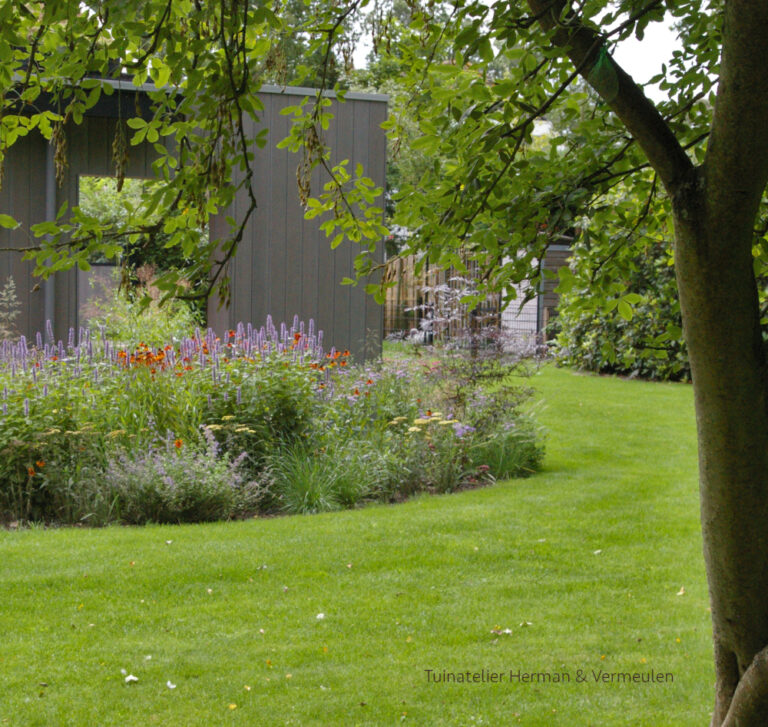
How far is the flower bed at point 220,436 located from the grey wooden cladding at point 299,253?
182 cm

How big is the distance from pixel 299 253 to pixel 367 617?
5.75 metres

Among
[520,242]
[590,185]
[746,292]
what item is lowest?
[746,292]

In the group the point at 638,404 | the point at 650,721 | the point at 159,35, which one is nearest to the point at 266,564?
the point at 650,721

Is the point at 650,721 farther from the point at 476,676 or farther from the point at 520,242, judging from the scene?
the point at 520,242

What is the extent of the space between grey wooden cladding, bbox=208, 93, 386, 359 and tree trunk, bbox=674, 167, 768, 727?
23.6 ft

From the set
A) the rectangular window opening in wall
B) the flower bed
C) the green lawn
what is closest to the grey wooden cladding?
the rectangular window opening in wall

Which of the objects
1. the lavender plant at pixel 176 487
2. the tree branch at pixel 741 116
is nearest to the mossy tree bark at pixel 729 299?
the tree branch at pixel 741 116

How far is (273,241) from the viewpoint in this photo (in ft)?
29.3

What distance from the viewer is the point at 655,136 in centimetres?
175

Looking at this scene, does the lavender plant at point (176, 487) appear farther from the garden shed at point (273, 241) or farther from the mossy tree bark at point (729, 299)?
the mossy tree bark at point (729, 299)

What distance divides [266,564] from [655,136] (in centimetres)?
329

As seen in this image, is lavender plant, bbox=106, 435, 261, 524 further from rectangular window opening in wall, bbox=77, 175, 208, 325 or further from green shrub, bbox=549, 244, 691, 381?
green shrub, bbox=549, 244, 691, 381

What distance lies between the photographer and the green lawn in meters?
3.07

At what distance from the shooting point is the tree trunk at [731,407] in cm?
167
